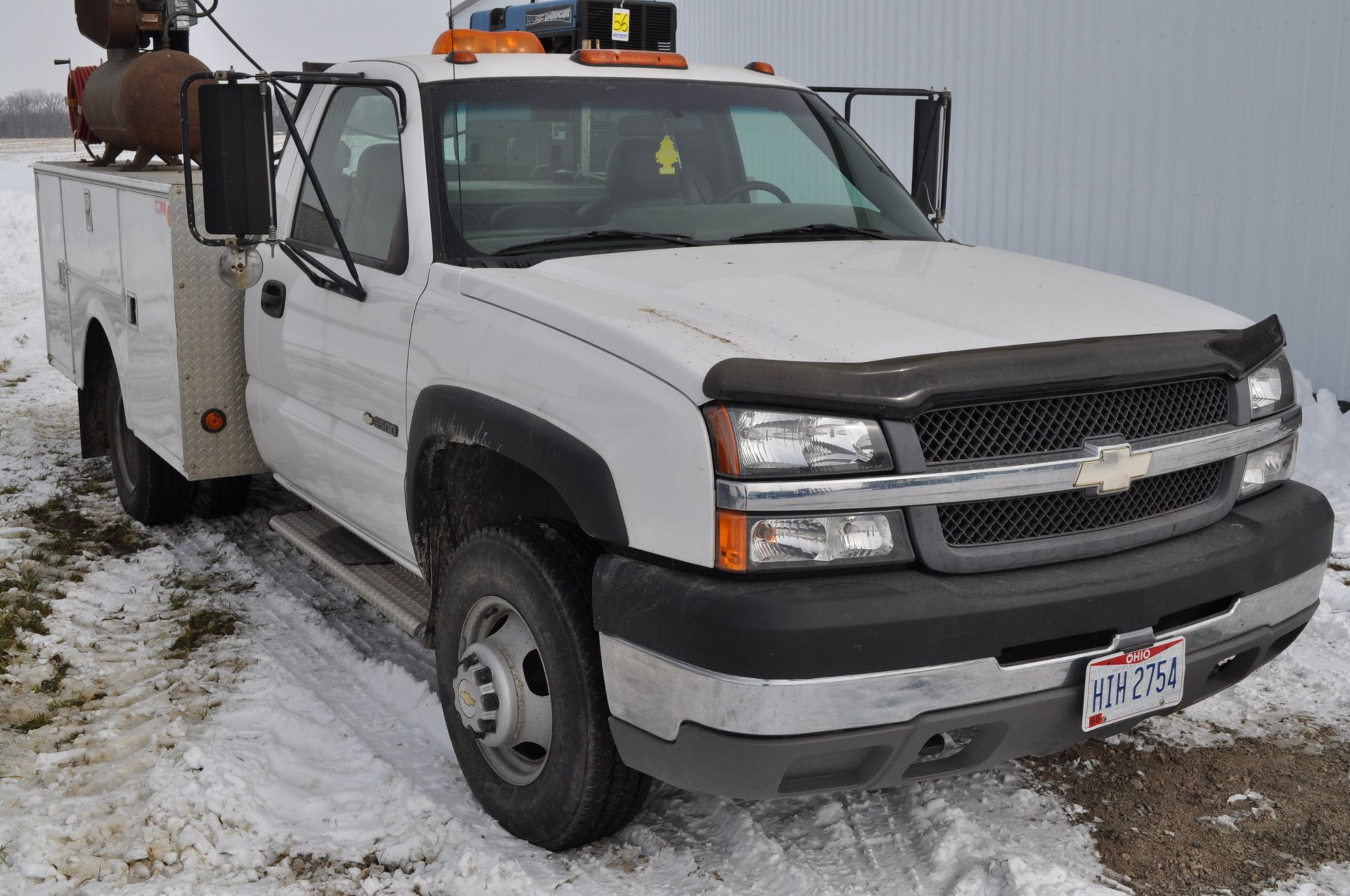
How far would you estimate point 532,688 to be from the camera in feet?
10.4

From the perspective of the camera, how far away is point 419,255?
12.1ft

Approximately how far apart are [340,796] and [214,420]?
2.10 meters

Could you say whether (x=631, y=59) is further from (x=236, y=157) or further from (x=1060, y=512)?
(x=1060, y=512)

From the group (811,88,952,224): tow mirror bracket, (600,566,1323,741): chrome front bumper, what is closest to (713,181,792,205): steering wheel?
(811,88,952,224): tow mirror bracket

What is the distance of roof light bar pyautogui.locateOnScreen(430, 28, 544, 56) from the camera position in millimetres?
4203

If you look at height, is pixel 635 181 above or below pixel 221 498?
above

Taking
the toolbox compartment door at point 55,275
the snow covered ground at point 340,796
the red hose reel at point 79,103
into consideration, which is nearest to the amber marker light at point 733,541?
the snow covered ground at point 340,796

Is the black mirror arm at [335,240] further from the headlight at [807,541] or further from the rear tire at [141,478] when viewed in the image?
the rear tire at [141,478]

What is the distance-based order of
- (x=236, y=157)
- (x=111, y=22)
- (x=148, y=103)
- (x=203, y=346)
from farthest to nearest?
(x=111, y=22), (x=148, y=103), (x=203, y=346), (x=236, y=157)

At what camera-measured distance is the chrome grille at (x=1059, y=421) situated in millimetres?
2682

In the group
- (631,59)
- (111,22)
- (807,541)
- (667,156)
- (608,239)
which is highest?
(111,22)

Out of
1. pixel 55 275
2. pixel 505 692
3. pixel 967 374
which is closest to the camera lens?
pixel 967 374

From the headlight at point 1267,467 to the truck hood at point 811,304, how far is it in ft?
1.08

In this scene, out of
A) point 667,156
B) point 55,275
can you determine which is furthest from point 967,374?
point 55,275
